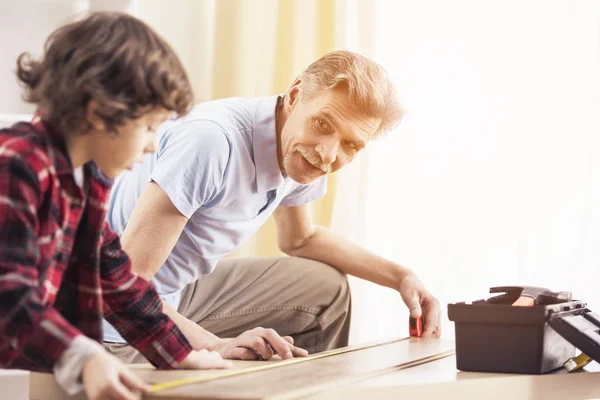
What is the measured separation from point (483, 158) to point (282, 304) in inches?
29.5

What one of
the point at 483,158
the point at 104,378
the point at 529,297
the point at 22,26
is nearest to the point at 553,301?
the point at 529,297

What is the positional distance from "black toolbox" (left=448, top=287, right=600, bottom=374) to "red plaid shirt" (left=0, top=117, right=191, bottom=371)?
0.40m

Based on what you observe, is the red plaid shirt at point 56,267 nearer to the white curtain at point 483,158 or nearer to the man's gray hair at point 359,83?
the man's gray hair at point 359,83

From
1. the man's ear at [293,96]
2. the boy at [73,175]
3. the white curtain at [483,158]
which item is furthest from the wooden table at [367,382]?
the white curtain at [483,158]

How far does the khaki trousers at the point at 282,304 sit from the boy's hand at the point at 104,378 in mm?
1030

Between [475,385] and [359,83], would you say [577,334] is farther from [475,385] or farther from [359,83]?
[359,83]

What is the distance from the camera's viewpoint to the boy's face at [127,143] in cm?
84

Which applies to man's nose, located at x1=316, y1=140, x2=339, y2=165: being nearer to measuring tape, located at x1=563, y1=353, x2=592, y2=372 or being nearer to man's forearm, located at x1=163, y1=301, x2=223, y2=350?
man's forearm, located at x1=163, y1=301, x2=223, y2=350

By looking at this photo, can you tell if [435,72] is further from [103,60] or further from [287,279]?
[103,60]

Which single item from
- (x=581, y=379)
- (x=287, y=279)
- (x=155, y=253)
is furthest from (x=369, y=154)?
(x=581, y=379)

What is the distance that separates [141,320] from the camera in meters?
1.02

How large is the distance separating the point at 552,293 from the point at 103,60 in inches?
30.2

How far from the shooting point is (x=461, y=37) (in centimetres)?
220

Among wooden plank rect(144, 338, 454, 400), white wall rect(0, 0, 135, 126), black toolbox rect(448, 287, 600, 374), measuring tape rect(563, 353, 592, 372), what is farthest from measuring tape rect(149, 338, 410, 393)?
white wall rect(0, 0, 135, 126)
